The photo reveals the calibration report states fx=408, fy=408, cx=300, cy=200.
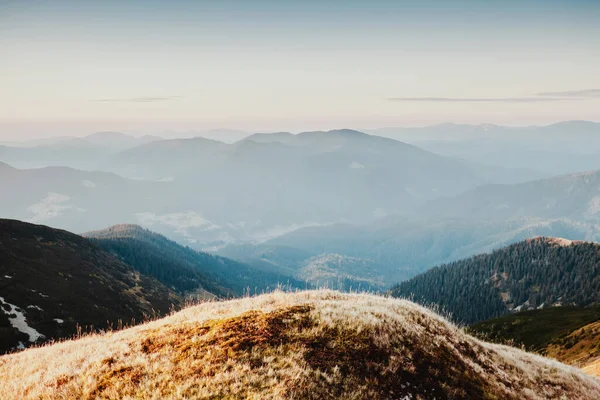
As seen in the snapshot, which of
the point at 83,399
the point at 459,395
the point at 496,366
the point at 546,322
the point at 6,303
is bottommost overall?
the point at 546,322

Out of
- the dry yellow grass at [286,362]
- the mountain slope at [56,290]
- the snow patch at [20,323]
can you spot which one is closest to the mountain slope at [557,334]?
the dry yellow grass at [286,362]

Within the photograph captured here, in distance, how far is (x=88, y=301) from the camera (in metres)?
93.3

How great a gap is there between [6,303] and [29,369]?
66.1 metres

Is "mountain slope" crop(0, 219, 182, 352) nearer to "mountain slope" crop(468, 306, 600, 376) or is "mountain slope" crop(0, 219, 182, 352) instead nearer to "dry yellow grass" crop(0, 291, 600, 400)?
"dry yellow grass" crop(0, 291, 600, 400)

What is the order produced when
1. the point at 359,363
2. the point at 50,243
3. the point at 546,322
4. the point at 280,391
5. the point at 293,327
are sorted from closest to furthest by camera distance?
the point at 280,391 < the point at 359,363 < the point at 293,327 < the point at 546,322 < the point at 50,243

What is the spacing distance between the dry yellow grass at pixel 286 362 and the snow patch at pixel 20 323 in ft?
167

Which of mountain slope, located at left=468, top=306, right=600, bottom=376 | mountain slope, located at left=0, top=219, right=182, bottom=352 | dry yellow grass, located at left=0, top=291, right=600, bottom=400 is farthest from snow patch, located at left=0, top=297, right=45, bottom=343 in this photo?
mountain slope, located at left=468, top=306, right=600, bottom=376

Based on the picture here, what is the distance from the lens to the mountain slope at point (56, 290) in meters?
67.0

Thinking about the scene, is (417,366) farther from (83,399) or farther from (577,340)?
(577,340)

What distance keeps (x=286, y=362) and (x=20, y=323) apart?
224 feet

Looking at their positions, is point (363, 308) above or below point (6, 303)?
above

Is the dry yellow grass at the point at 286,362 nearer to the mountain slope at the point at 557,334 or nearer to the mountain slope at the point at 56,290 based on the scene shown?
the mountain slope at the point at 557,334

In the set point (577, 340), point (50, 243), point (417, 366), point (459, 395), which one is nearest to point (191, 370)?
point (417, 366)

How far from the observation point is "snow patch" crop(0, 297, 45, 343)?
203 feet
